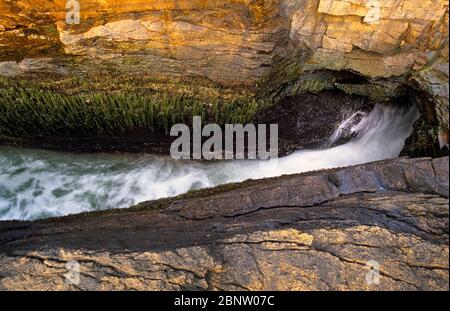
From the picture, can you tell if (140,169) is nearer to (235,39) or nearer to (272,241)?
(235,39)

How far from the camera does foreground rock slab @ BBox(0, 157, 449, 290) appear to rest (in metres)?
3.90

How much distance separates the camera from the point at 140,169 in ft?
22.6

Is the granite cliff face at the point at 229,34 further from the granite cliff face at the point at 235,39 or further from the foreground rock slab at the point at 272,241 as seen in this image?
the foreground rock slab at the point at 272,241

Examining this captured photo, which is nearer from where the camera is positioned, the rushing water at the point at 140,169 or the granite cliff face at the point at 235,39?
the granite cliff face at the point at 235,39

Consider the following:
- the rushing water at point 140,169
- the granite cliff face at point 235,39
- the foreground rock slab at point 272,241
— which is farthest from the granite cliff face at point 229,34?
the foreground rock slab at point 272,241

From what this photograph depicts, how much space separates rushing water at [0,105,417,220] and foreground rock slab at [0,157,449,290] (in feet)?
4.92

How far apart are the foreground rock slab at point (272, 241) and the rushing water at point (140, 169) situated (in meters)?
A: 1.50

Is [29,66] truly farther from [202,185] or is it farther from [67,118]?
[202,185]

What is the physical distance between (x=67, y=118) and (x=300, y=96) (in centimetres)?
374

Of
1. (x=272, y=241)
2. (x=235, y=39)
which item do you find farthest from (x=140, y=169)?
(x=272, y=241)

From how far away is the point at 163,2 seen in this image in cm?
527

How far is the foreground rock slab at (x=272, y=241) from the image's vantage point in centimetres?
390

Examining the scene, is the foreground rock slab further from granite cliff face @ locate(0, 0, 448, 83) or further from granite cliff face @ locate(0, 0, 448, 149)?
granite cliff face @ locate(0, 0, 448, 83)
